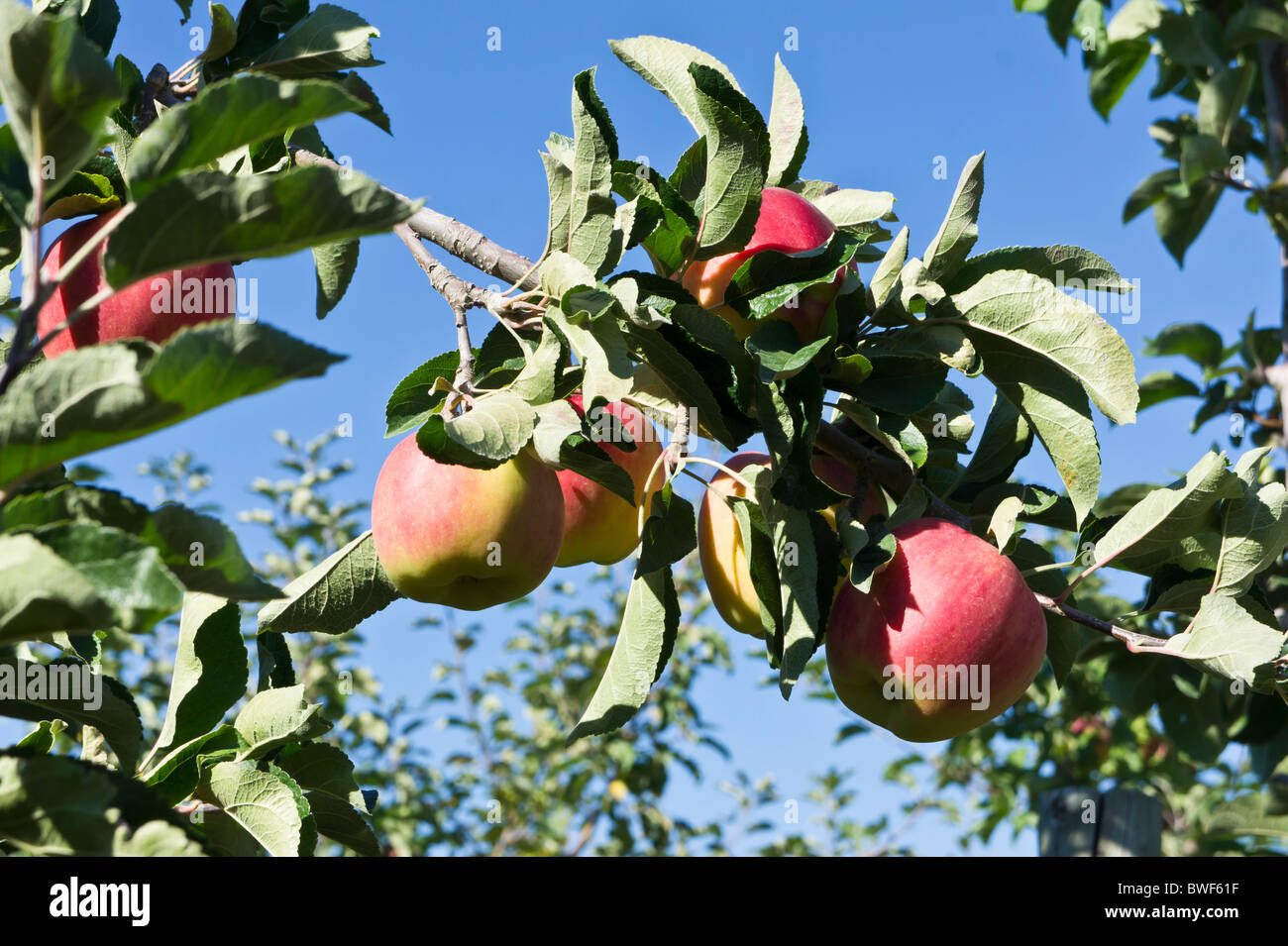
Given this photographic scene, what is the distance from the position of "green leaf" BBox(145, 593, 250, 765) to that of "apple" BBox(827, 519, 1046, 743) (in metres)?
0.75

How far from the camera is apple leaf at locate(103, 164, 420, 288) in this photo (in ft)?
2.58

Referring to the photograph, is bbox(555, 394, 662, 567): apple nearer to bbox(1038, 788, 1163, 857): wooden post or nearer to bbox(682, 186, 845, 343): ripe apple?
bbox(682, 186, 845, 343): ripe apple

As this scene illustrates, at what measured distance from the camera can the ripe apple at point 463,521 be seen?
146cm

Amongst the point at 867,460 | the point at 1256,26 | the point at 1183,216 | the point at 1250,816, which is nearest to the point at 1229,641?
the point at 867,460

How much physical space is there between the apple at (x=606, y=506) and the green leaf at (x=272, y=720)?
19.4 inches

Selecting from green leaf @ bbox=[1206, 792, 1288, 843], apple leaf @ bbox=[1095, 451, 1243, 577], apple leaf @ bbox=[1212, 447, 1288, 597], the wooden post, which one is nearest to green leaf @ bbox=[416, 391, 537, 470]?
apple leaf @ bbox=[1095, 451, 1243, 577]

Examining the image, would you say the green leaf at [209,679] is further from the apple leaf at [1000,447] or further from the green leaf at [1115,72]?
the green leaf at [1115,72]

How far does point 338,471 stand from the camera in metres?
5.71

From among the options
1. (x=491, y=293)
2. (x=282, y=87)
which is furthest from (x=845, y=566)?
(x=282, y=87)

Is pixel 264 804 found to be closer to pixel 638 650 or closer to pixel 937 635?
pixel 638 650

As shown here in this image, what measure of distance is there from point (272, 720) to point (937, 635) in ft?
2.65

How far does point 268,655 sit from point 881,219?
1.08m

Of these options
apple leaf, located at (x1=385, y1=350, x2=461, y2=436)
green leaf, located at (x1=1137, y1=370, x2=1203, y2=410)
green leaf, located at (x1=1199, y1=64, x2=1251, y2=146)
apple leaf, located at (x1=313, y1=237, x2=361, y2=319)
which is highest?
green leaf, located at (x1=1199, y1=64, x2=1251, y2=146)
